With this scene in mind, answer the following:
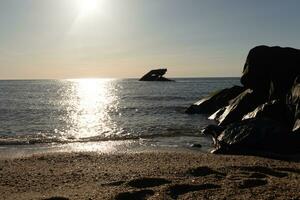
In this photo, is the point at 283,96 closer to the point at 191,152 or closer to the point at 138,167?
the point at 191,152

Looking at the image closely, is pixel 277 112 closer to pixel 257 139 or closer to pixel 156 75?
pixel 257 139

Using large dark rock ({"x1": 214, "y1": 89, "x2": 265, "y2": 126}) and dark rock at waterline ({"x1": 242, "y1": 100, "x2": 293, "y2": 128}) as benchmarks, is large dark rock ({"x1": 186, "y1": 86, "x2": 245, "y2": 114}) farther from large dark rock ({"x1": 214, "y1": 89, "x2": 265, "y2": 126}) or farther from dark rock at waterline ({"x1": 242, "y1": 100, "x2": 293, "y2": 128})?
dark rock at waterline ({"x1": 242, "y1": 100, "x2": 293, "y2": 128})

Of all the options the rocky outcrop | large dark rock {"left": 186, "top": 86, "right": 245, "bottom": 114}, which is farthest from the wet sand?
large dark rock {"left": 186, "top": 86, "right": 245, "bottom": 114}

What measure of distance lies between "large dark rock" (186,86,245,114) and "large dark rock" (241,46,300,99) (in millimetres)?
7798

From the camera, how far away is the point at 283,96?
2436cm

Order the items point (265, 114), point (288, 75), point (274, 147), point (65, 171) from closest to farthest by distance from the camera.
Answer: point (65, 171)
point (274, 147)
point (265, 114)
point (288, 75)

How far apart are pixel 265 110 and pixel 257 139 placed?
20.0 ft

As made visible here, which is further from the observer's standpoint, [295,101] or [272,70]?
[272,70]

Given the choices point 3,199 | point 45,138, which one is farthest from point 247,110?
point 3,199

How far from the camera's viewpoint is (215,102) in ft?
131

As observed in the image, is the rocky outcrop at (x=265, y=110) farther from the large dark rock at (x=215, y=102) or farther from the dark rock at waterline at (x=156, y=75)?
the dark rock at waterline at (x=156, y=75)

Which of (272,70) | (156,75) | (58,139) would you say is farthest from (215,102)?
(156,75)

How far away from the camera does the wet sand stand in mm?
10258

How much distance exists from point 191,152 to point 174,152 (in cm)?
80
